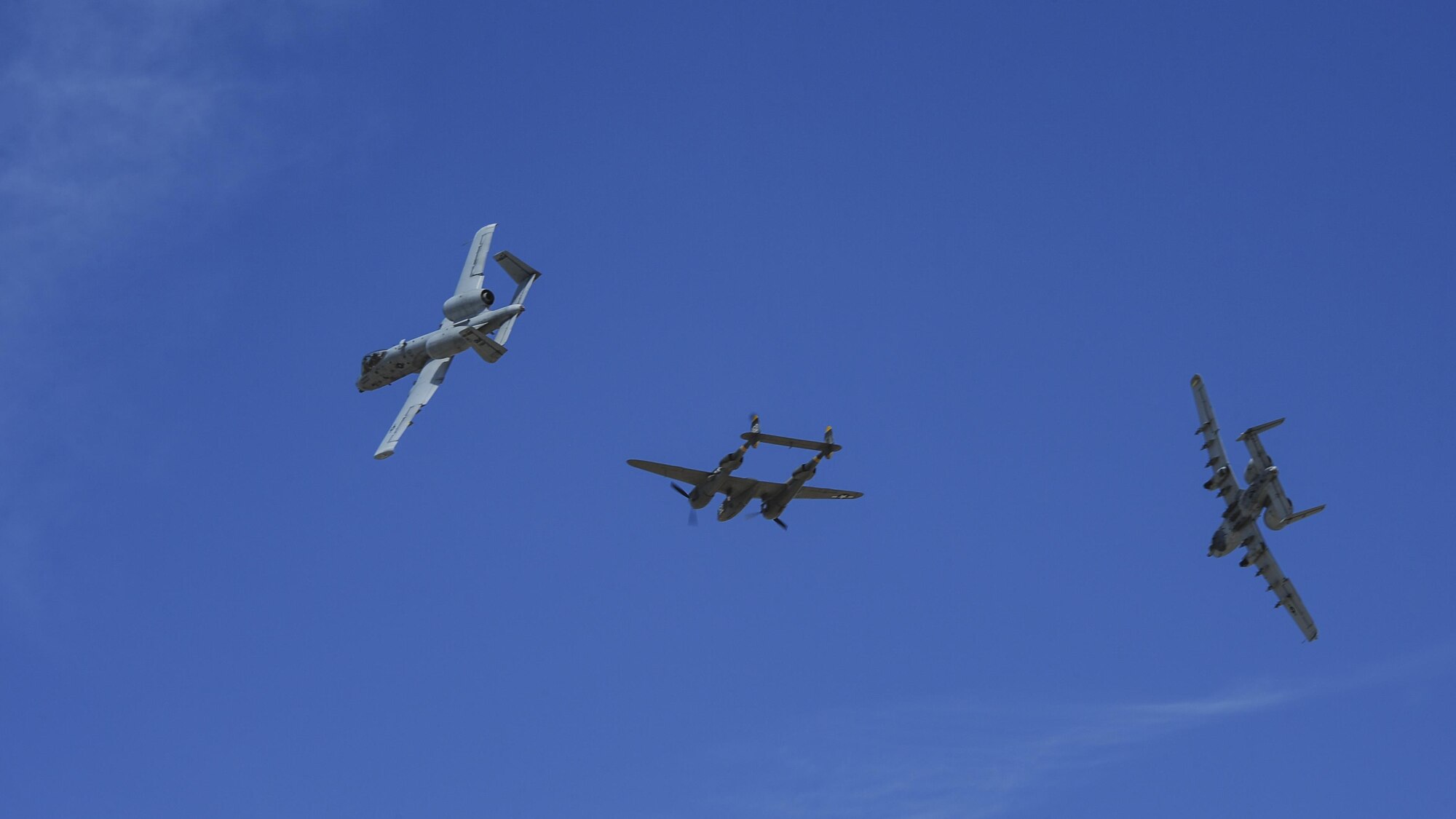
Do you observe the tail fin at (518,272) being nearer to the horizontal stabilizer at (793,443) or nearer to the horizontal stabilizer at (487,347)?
the horizontal stabilizer at (487,347)

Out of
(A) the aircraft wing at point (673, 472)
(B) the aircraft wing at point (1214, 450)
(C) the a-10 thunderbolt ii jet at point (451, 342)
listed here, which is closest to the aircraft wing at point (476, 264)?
(C) the a-10 thunderbolt ii jet at point (451, 342)

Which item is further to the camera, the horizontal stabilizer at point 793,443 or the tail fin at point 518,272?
the tail fin at point 518,272

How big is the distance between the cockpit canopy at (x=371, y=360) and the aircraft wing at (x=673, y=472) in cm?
2582

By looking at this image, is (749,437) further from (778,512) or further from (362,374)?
(362,374)

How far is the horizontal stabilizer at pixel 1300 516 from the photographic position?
10219 cm

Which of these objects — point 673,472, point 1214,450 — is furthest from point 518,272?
point 1214,450

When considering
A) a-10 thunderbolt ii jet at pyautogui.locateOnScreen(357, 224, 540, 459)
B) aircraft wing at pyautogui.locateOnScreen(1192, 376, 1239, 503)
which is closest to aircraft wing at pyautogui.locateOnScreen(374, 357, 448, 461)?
a-10 thunderbolt ii jet at pyautogui.locateOnScreen(357, 224, 540, 459)

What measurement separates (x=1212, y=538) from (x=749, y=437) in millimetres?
35582

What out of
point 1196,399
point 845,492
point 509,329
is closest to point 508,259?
point 509,329

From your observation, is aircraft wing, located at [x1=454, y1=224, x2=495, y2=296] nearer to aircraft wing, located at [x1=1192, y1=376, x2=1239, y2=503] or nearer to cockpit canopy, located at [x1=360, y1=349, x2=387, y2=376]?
cockpit canopy, located at [x1=360, y1=349, x2=387, y2=376]

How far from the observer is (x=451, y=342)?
358 feet

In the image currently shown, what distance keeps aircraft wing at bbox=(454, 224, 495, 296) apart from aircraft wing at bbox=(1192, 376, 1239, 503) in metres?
50.5

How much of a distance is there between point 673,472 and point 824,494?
13168 millimetres

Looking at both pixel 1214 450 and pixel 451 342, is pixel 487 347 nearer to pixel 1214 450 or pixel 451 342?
pixel 451 342
